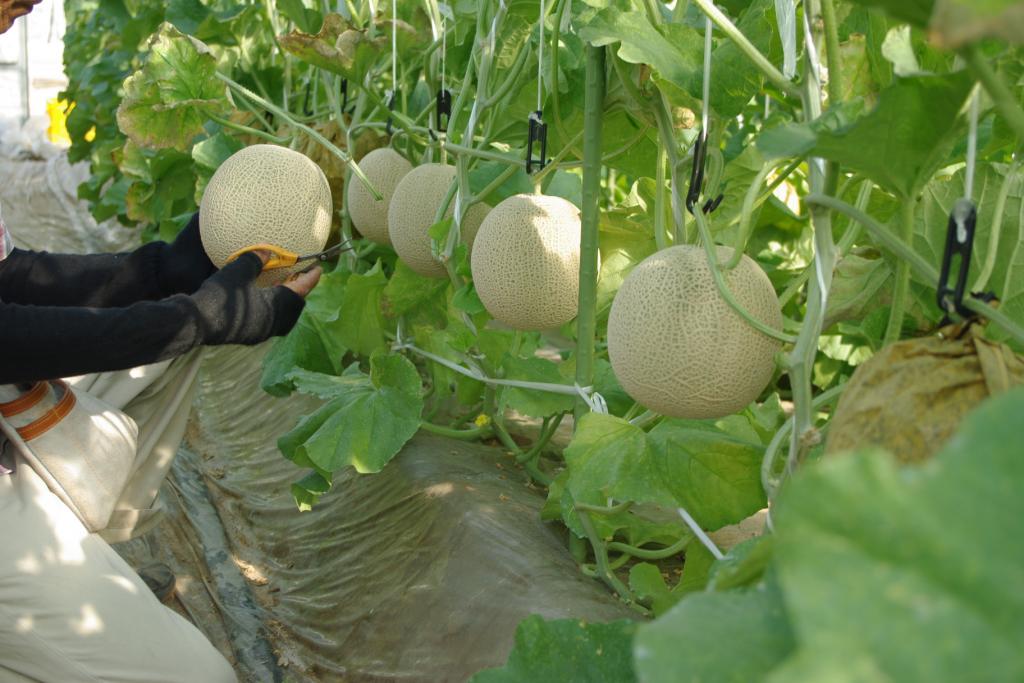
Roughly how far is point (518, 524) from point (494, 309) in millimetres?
573

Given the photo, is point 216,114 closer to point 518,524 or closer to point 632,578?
point 518,524

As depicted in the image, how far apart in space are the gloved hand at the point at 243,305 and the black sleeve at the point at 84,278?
0.48m

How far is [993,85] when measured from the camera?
82cm

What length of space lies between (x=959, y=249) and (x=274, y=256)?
141cm

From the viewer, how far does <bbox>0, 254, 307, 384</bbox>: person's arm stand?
5.62ft

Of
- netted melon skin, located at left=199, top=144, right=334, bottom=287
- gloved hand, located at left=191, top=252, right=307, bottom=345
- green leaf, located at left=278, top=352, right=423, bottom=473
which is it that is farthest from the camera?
green leaf, located at left=278, top=352, right=423, bottom=473

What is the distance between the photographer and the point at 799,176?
3238mm

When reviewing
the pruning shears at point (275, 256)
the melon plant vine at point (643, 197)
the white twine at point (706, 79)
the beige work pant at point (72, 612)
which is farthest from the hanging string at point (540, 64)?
the beige work pant at point (72, 612)

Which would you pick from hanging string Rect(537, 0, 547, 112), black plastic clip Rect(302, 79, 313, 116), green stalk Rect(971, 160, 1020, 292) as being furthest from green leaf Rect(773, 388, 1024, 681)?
black plastic clip Rect(302, 79, 313, 116)

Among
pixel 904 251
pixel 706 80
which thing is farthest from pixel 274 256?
pixel 904 251

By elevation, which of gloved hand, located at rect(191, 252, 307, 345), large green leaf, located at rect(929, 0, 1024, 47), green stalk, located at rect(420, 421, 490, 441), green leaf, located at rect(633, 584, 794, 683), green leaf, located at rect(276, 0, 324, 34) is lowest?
green stalk, located at rect(420, 421, 490, 441)

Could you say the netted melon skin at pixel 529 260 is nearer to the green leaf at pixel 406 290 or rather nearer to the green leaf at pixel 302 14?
the green leaf at pixel 406 290

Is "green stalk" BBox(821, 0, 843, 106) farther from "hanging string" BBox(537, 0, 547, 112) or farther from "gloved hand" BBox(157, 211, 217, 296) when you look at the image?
"gloved hand" BBox(157, 211, 217, 296)

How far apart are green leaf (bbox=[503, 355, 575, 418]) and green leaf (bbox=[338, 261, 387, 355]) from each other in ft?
1.98
